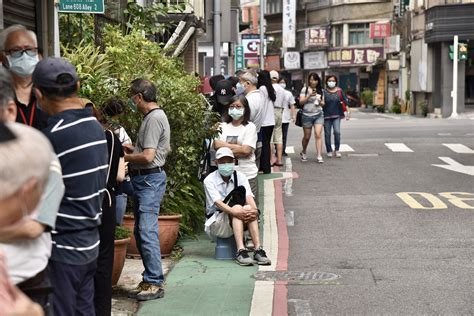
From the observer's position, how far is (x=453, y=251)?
10.4 m

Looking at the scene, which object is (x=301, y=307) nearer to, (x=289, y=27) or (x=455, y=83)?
(x=455, y=83)

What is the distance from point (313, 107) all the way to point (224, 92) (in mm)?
8344

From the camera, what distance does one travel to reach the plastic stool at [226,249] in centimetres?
1039

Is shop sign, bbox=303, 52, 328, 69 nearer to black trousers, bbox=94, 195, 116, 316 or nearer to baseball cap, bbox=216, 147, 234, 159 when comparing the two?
baseball cap, bbox=216, 147, 234, 159

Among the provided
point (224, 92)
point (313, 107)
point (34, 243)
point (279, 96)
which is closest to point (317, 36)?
point (313, 107)

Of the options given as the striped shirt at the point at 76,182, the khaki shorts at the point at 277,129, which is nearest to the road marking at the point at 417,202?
the khaki shorts at the point at 277,129

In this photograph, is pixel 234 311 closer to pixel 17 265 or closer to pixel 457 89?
pixel 17 265

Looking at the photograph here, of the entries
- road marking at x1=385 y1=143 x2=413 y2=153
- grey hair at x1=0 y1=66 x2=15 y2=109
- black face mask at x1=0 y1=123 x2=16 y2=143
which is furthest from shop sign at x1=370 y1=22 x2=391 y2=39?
black face mask at x1=0 y1=123 x2=16 y2=143

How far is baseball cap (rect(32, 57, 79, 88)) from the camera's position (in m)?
5.30

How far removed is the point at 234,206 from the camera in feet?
33.3

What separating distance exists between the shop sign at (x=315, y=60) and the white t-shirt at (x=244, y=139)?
6868cm

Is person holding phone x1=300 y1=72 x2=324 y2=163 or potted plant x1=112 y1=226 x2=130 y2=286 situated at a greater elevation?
person holding phone x1=300 y1=72 x2=324 y2=163

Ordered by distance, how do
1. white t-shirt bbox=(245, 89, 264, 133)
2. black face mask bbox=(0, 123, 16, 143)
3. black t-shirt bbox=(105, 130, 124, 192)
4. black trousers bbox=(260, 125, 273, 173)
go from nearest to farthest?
1. black face mask bbox=(0, 123, 16, 143)
2. black t-shirt bbox=(105, 130, 124, 192)
3. white t-shirt bbox=(245, 89, 264, 133)
4. black trousers bbox=(260, 125, 273, 173)

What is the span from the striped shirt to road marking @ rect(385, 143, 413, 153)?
59.2ft
